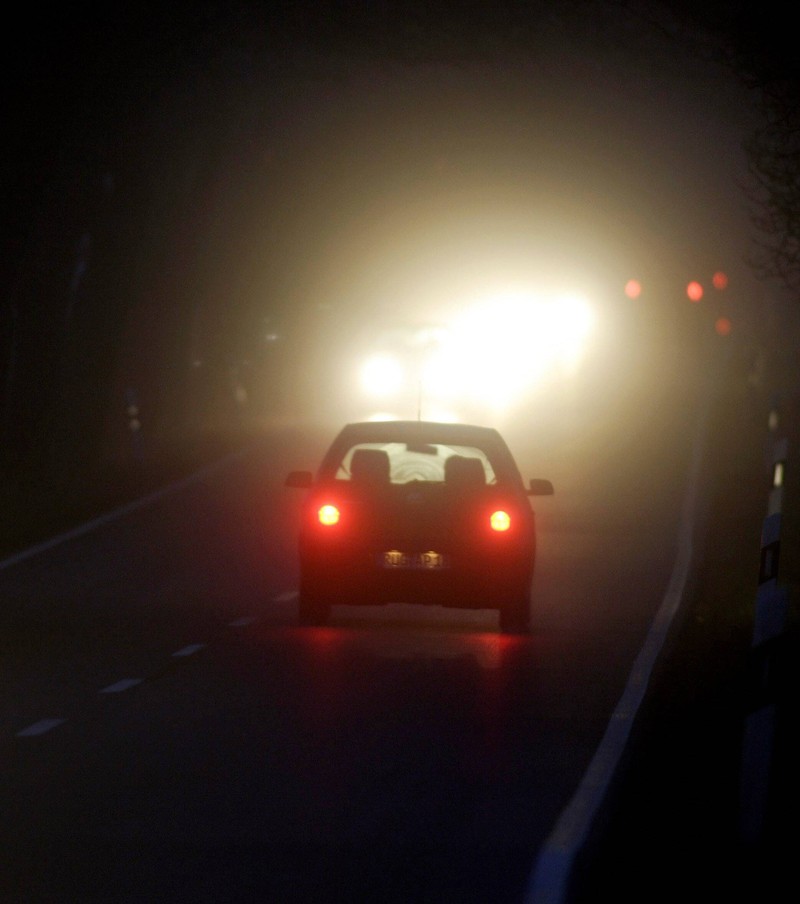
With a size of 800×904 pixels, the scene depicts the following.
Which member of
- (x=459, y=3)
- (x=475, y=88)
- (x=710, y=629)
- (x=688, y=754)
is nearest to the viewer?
(x=688, y=754)

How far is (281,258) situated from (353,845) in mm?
59431

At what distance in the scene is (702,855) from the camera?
368 inches

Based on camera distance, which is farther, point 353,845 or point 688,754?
point 688,754

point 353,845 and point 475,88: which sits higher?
point 475,88

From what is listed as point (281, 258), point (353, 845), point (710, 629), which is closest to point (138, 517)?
point (710, 629)

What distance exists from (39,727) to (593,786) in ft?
10.5

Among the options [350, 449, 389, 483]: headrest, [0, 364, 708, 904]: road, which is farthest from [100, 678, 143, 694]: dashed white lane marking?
[350, 449, 389, 483]: headrest

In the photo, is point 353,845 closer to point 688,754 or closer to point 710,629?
point 688,754

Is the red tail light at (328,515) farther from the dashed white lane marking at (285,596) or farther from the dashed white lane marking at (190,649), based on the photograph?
the dashed white lane marking at (285,596)

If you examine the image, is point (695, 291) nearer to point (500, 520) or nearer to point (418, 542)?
point (500, 520)

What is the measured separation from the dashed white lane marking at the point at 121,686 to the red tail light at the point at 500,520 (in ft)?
13.6

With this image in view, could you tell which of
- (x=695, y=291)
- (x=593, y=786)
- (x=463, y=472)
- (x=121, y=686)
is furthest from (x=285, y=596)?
(x=695, y=291)

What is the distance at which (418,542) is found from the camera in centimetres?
1848

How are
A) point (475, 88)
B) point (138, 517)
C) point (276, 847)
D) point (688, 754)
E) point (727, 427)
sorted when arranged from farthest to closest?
point (727, 427)
point (475, 88)
point (138, 517)
point (688, 754)
point (276, 847)
